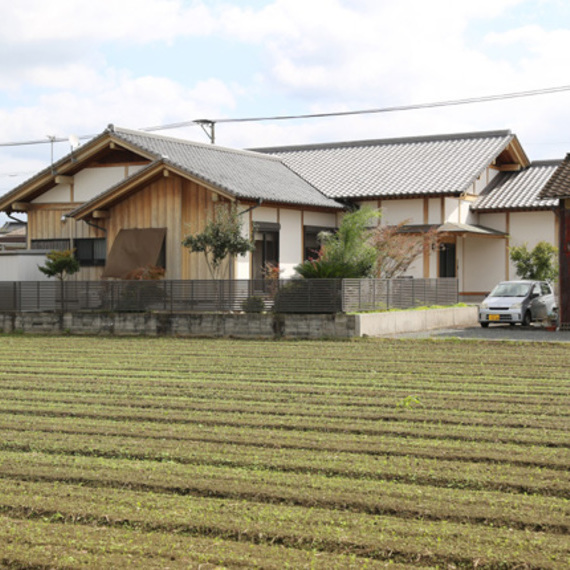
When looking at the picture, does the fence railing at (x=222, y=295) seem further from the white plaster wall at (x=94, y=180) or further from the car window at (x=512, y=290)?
the white plaster wall at (x=94, y=180)

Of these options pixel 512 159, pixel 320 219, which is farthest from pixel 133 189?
pixel 512 159

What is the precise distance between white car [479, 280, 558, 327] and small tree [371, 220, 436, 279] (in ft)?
9.68

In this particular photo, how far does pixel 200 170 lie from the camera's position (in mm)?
26453

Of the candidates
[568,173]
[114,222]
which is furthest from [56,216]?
[568,173]

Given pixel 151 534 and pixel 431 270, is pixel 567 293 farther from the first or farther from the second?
pixel 151 534

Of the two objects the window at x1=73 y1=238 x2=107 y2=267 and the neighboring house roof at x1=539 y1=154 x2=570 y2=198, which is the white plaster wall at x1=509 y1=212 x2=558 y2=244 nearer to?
the neighboring house roof at x1=539 y1=154 x2=570 y2=198

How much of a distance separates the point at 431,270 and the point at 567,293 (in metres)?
7.98

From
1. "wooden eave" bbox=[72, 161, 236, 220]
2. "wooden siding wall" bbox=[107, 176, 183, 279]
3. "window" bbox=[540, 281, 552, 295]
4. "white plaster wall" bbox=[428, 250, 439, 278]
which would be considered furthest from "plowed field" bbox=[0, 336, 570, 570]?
"white plaster wall" bbox=[428, 250, 439, 278]

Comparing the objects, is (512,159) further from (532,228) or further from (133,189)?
(133,189)

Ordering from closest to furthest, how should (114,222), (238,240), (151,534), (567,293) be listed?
(151,534) < (567,293) < (238,240) < (114,222)

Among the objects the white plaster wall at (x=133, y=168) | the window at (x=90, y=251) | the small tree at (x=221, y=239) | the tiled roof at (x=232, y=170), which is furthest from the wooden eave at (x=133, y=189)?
the white plaster wall at (x=133, y=168)

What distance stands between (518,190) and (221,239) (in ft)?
44.5

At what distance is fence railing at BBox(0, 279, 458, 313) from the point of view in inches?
849

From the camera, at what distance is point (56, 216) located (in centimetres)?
2923
